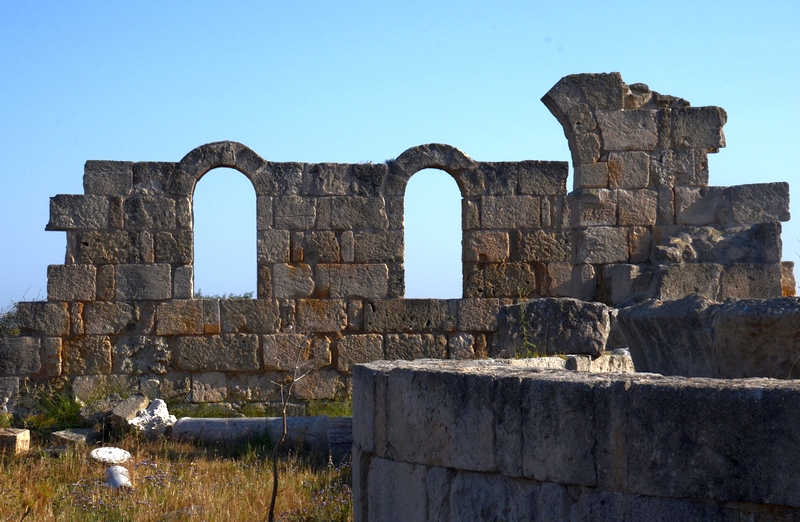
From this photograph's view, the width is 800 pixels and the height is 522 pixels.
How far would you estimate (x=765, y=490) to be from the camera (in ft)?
8.79

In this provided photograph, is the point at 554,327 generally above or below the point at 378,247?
below

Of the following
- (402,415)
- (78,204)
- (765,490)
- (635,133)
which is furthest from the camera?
(635,133)

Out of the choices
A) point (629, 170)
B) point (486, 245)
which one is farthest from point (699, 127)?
point (486, 245)

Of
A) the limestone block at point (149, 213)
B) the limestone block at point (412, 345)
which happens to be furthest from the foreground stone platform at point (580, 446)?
the limestone block at point (149, 213)

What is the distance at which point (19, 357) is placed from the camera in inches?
391

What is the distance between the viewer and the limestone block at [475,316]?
10.3m

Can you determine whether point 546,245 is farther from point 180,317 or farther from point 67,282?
point 67,282

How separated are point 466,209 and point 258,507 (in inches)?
209

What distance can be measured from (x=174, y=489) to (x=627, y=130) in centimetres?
708

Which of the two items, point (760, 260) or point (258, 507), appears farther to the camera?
point (760, 260)

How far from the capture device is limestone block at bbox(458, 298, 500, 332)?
33.7ft

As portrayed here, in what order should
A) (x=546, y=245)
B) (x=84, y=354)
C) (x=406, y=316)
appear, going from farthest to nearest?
(x=546, y=245)
(x=406, y=316)
(x=84, y=354)

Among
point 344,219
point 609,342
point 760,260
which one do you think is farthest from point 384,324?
point 760,260

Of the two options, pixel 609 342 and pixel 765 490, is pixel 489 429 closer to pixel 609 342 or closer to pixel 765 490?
pixel 765 490
